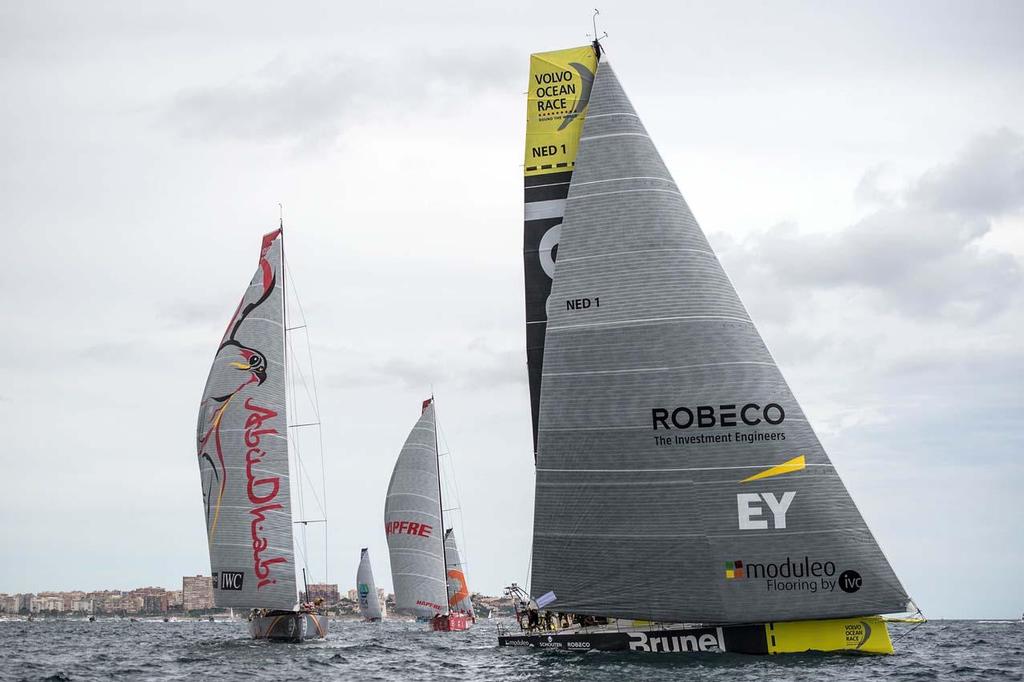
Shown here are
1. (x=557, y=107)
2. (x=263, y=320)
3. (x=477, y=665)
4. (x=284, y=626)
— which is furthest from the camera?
(x=263, y=320)

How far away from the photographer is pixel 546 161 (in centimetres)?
2503

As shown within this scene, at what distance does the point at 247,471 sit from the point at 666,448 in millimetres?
19212

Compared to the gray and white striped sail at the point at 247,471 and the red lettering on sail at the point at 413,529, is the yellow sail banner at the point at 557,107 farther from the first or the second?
the red lettering on sail at the point at 413,529

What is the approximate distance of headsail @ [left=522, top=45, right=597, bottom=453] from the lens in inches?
979

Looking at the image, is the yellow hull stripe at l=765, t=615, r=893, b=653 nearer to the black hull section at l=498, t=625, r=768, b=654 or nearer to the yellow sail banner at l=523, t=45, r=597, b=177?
the black hull section at l=498, t=625, r=768, b=654

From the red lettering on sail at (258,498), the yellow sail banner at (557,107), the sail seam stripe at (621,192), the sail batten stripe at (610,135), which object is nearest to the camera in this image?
the sail seam stripe at (621,192)

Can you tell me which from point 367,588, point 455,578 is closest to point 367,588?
point 367,588

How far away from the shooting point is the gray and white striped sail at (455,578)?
66.1m

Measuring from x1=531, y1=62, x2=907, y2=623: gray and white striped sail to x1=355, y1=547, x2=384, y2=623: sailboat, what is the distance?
242 feet

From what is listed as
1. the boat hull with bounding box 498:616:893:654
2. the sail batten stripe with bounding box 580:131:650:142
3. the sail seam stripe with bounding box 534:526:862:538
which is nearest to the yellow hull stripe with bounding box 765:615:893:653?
the boat hull with bounding box 498:616:893:654

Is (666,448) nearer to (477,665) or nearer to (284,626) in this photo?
(477,665)

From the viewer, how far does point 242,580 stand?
35.4m

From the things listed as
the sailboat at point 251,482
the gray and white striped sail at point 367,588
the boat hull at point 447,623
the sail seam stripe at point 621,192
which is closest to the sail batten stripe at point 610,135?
the sail seam stripe at point 621,192

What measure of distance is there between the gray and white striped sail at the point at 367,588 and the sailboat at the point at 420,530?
105 ft
